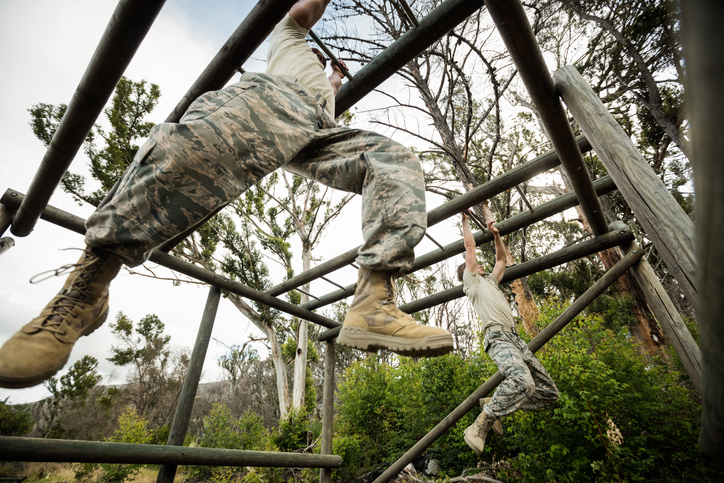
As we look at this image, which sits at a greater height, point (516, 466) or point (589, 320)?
point (589, 320)

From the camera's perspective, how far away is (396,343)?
3.34ft

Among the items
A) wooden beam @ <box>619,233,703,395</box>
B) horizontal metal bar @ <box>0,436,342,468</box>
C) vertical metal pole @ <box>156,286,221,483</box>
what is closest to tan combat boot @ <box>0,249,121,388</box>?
horizontal metal bar @ <box>0,436,342,468</box>

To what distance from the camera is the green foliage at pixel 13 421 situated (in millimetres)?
11367

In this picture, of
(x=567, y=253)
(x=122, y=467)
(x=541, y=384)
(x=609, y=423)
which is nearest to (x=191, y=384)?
(x=541, y=384)

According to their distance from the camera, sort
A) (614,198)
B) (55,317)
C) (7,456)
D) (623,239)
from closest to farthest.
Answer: (55,317), (7,456), (623,239), (614,198)

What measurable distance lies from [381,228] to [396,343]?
35cm

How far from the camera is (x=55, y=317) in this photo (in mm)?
940

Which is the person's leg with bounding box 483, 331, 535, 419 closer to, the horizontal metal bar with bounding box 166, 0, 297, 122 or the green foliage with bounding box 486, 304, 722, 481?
the green foliage with bounding box 486, 304, 722, 481

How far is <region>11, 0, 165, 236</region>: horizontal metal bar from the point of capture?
956 mm

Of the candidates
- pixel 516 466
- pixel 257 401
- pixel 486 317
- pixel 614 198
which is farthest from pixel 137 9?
→ pixel 257 401

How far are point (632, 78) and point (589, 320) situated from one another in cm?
681

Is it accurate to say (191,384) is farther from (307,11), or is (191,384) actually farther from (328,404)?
(307,11)

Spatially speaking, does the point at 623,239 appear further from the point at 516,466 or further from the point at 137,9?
the point at 137,9

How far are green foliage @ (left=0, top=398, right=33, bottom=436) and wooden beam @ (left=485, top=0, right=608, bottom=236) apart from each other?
17.2 m
